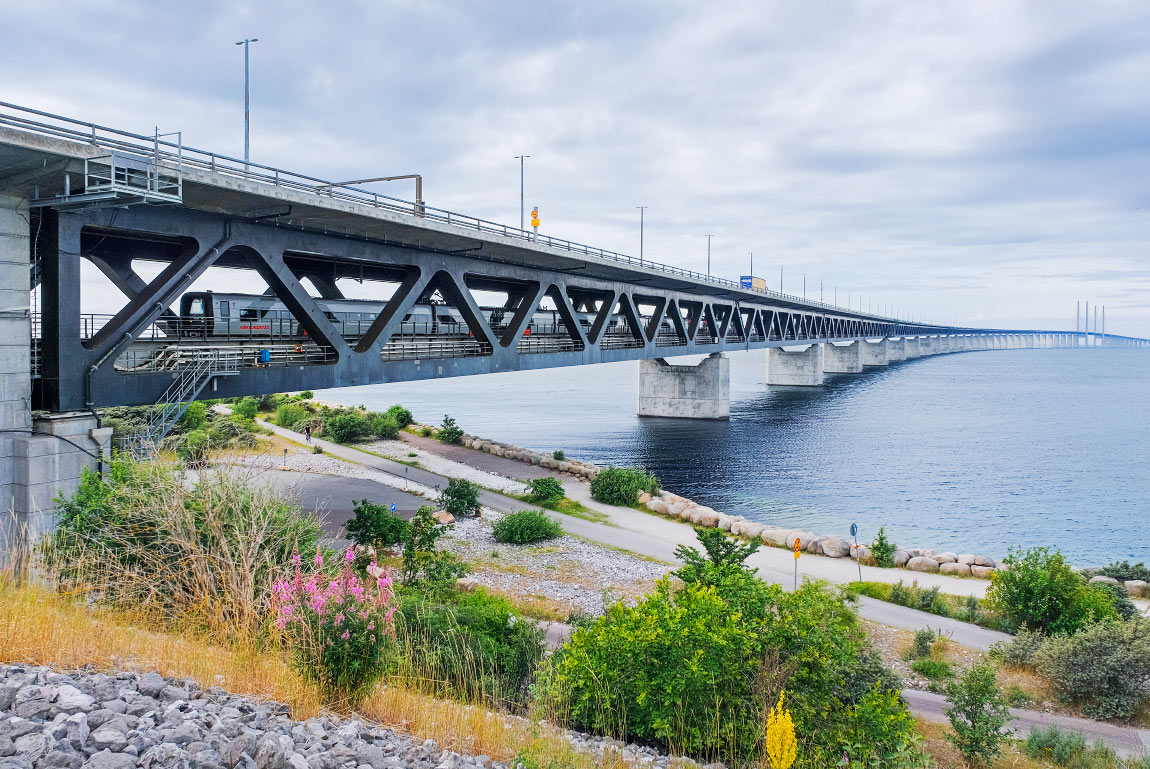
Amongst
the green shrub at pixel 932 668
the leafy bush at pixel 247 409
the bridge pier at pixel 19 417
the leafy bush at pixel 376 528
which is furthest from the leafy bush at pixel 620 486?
the leafy bush at pixel 247 409

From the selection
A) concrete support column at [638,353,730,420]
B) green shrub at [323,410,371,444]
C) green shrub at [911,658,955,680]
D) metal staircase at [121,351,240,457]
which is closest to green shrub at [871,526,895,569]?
green shrub at [911,658,955,680]

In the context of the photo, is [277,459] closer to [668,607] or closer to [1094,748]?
[668,607]

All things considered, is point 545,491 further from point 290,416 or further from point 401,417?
point 290,416

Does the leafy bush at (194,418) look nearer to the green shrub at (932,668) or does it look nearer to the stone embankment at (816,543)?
the stone embankment at (816,543)

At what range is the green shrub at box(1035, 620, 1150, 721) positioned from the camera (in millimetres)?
14211

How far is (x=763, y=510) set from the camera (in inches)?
1435

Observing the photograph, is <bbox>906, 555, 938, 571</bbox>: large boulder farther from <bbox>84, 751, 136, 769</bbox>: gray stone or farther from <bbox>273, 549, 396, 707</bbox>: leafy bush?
<bbox>84, 751, 136, 769</bbox>: gray stone

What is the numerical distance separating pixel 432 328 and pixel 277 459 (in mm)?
13915

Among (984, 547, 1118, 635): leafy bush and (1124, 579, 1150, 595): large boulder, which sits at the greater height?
(984, 547, 1118, 635): leafy bush

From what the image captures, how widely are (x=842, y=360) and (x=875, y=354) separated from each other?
41.1 m

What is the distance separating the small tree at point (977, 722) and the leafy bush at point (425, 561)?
37.4ft

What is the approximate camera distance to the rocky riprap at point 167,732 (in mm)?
4664

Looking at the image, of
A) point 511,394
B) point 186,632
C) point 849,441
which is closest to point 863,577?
point 186,632

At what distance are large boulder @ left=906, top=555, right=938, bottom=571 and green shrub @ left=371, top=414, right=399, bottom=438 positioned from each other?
38233 mm
